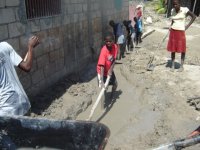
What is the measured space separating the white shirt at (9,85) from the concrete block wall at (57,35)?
1.77 meters

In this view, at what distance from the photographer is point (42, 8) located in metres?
6.52

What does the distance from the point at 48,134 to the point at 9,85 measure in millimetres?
699

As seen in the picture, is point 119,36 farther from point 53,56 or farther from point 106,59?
point 106,59

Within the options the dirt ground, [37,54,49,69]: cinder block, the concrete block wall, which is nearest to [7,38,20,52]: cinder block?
→ the concrete block wall

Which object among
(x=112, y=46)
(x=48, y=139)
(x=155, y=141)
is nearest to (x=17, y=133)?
(x=48, y=139)

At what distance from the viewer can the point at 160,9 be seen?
24844 mm

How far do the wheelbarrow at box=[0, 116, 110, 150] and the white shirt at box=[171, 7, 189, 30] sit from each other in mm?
5816

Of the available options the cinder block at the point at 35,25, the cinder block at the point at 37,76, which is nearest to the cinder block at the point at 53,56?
the cinder block at the point at 37,76

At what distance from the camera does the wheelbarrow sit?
3.00 meters

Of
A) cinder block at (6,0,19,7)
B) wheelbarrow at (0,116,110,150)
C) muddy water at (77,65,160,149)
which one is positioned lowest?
muddy water at (77,65,160,149)

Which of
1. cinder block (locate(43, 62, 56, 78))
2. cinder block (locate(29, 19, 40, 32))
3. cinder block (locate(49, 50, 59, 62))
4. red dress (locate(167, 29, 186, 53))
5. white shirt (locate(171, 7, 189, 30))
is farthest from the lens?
red dress (locate(167, 29, 186, 53))

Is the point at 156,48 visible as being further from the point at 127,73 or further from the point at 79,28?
the point at 79,28

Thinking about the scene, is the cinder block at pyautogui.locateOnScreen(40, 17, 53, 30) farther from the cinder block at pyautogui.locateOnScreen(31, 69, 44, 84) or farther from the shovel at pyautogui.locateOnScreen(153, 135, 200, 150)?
the shovel at pyautogui.locateOnScreen(153, 135, 200, 150)

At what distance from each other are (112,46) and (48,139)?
308 cm
